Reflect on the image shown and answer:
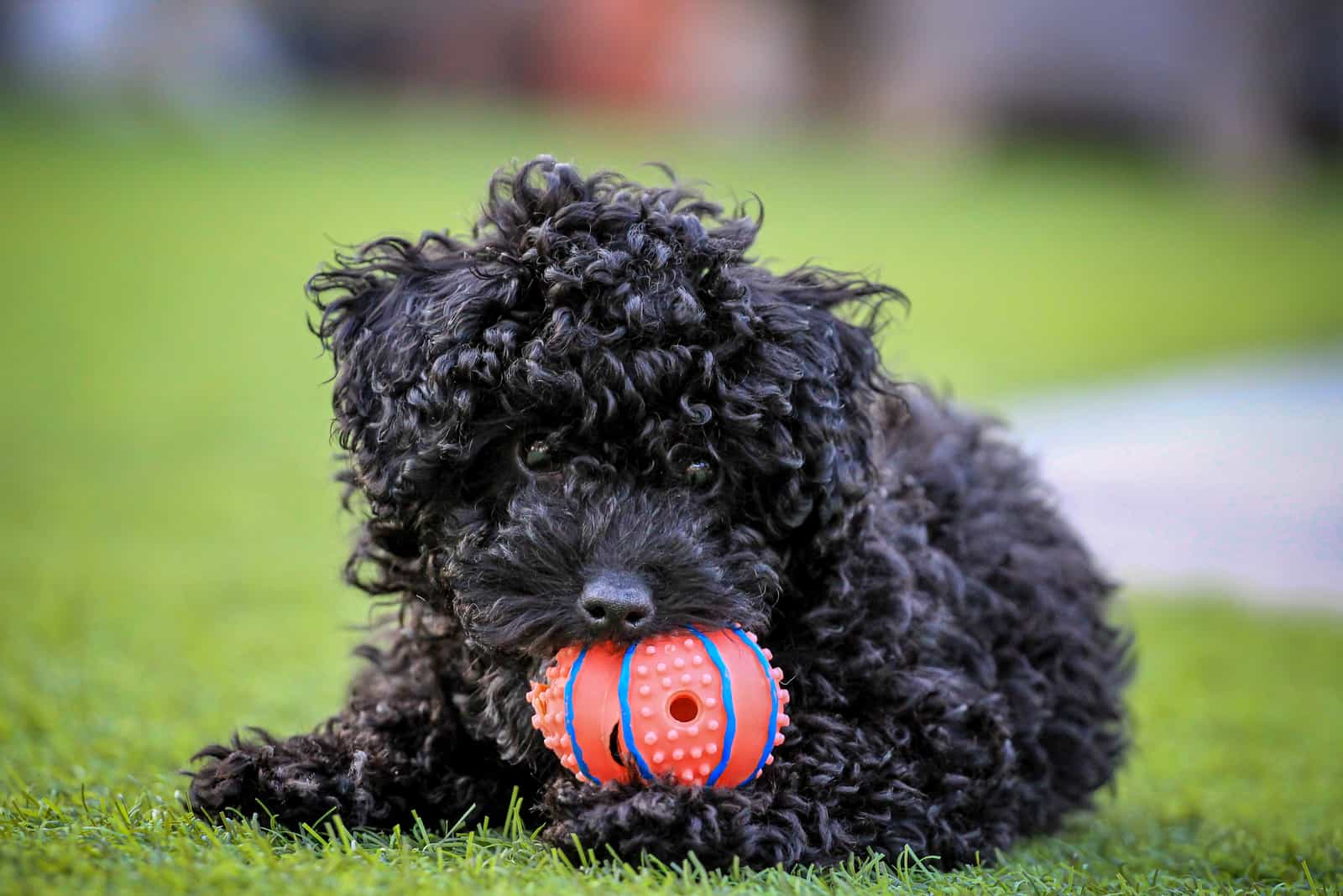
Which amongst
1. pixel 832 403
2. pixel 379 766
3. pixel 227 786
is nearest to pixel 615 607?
pixel 832 403

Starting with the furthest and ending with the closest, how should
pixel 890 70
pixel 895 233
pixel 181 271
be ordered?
pixel 890 70 → pixel 895 233 → pixel 181 271

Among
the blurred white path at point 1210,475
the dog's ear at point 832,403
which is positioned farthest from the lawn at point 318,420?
the dog's ear at point 832,403

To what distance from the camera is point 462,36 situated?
35.9 metres

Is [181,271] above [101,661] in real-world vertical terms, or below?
above

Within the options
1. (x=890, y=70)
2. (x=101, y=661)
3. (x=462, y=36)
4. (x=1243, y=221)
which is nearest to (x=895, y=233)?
(x=1243, y=221)

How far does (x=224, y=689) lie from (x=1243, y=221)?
26291 millimetres

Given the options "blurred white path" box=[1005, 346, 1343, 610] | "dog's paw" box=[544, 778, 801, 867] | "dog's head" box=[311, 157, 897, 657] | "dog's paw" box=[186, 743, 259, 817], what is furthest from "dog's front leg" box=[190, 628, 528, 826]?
"blurred white path" box=[1005, 346, 1343, 610]

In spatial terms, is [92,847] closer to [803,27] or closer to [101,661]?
[101,661]

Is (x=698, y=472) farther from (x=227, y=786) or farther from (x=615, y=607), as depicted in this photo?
(x=227, y=786)

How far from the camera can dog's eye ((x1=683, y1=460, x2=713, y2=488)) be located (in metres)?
3.81

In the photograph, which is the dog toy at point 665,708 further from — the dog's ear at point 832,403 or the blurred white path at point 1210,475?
the blurred white path at point 1210,475

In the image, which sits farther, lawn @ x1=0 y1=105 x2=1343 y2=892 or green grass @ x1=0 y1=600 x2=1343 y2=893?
lawn @ x1=0 y1=105 x2=1343 y2=892

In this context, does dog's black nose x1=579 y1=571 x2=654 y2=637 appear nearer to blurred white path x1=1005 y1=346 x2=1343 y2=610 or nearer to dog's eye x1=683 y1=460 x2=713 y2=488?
dog's eye x1=683 y1=460 x2=713 y2=488

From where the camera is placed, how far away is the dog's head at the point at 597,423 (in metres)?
3.68
